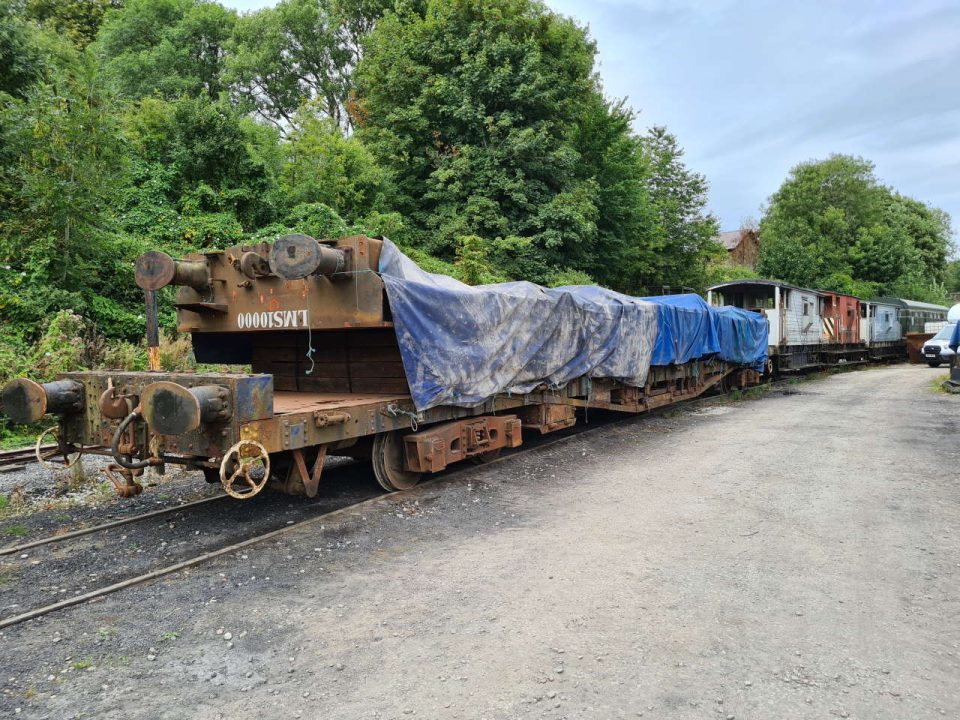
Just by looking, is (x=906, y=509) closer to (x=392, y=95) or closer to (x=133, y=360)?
(x=133, y=360)

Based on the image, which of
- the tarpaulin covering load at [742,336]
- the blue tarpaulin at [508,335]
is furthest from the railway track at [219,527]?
the tarpaulin covering load at [742,336]

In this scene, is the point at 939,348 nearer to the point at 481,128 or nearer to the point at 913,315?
the point at 913,315

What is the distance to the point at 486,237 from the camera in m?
21.4

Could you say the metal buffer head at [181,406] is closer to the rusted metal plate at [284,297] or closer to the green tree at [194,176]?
the rusted metal plate at [284,297]

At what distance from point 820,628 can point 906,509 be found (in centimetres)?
320

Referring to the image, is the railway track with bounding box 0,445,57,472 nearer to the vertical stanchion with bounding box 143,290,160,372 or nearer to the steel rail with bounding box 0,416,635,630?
the vertical stanchion with bounding box 143,290,160,372

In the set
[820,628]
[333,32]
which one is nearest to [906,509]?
[820,628]

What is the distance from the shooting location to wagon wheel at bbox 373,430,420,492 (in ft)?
20.9

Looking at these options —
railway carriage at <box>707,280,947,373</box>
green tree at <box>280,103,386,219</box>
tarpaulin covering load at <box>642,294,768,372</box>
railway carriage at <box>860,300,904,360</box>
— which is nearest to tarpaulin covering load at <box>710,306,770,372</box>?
tarpaulin covering load at <box>642,294,768,372</box>

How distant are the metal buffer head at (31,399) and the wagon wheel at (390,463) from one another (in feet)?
8.98

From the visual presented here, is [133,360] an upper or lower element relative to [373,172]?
lower

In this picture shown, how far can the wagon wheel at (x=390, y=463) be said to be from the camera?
20.9ft

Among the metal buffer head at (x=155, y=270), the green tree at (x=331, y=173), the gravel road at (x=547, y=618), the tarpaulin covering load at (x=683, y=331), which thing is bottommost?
the gravel road at (x=547, y=618)

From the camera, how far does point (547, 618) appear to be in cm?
383
